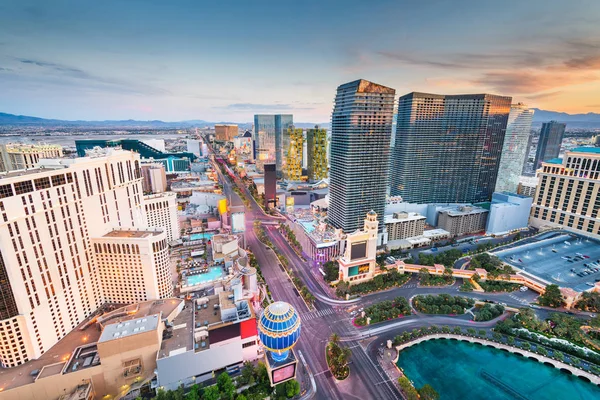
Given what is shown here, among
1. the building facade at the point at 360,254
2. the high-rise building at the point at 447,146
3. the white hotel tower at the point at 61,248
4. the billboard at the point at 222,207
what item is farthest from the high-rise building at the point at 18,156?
the high-rise building at the point at 447,146

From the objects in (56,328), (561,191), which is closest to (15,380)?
(56,328)

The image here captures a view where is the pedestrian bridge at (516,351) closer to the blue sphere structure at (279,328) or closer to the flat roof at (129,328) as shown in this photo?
the blue sphere structure at (279,328)

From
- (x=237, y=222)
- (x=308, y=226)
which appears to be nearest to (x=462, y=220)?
(x=308, y=226)

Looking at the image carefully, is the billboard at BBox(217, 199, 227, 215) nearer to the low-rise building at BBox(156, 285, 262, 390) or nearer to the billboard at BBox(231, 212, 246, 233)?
the billboard at BBox(231, 212, 246, 233)

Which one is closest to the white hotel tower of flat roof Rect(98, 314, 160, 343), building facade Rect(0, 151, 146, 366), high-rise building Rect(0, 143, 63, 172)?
building facade Rect(0, 151, 146, 366)

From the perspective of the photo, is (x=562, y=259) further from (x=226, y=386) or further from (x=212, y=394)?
(x=212, y=394)
